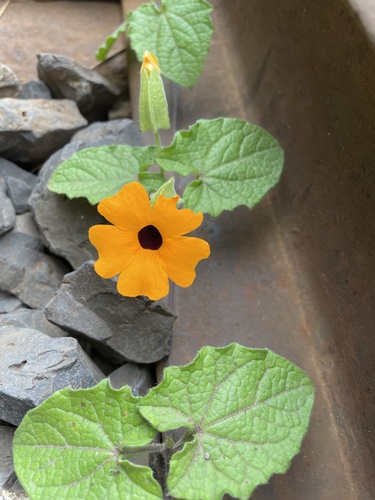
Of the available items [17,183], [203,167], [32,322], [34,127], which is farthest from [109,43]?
[32,322]

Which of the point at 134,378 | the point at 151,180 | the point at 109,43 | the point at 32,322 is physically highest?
the point at 109,43

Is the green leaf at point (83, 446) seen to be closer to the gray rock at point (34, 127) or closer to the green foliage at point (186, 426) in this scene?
the green foliage at point (186, 426)

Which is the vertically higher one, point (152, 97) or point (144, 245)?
point (152, 97)

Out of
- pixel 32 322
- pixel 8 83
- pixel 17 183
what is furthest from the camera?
pixel 8 83

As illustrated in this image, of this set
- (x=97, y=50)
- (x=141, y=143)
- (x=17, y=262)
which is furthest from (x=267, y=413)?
(x=97, y=50)

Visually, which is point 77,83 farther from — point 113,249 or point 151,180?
point 113,249

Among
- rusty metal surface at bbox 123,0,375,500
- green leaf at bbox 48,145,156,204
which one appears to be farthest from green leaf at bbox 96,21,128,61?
green leaf at bbox 48,145,156,204

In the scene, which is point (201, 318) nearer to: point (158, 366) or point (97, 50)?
point (158, 366)

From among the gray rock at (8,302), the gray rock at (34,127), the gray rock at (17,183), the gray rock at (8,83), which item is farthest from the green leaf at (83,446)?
the gray rock at (8,83)
